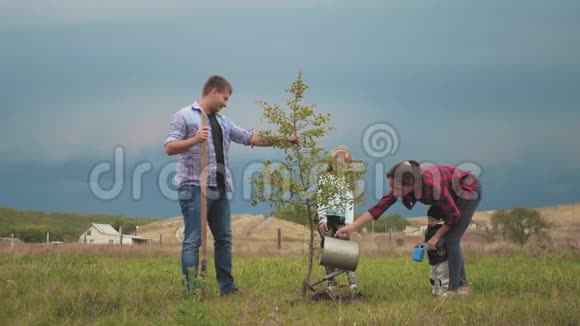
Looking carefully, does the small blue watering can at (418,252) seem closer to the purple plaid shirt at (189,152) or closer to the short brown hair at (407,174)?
the short brown hair at (407,174)

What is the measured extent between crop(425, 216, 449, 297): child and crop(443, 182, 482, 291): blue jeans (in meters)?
0.15

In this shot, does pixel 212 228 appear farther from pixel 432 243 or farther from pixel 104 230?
pixel 104 230

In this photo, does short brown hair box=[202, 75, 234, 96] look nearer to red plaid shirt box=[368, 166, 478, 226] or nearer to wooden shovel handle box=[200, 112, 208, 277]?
wooden shovel handle box=[200, 112, 208, 277]

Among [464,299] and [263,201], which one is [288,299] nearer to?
[263,201]

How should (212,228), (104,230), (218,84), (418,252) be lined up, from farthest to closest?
(104,230) → (212,228) → (218,84) → (418,252)

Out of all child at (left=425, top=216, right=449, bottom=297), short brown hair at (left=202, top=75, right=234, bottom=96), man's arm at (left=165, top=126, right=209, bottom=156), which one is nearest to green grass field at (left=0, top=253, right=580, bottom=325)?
child at (left=425, top=216, right=449, bottom=297)

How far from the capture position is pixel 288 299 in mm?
7238

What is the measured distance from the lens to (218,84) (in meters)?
7.62

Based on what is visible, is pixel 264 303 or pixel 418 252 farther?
pixel 418 252

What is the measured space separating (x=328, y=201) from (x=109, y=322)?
2738 millimetres

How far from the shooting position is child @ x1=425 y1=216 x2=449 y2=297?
301 inches

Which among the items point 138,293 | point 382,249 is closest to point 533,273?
point 138,293

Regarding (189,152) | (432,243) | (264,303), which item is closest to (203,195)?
(189,152)

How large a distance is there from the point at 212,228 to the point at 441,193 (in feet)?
9.51
